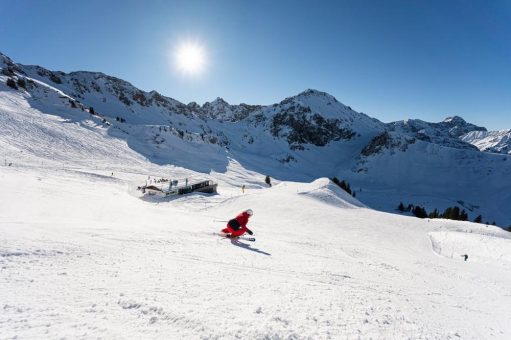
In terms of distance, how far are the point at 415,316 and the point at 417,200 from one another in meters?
115

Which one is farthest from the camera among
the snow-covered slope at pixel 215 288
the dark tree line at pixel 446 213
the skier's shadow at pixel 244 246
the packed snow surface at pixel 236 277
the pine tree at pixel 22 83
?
the pine tree at pixel 22 83

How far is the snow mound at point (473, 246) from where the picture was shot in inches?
869

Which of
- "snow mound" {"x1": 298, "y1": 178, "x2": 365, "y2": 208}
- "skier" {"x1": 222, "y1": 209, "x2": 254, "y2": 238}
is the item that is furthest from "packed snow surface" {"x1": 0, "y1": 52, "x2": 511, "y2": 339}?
"snow mound" {"x1": 298, "y1": 178, "x2": 365, "y2": 208}

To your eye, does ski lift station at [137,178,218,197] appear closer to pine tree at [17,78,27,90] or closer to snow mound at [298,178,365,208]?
snow mound at [298,178,365,208]

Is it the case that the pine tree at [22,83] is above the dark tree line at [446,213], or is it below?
above

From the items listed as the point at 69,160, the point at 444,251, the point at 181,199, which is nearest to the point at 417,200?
the point at 444,251

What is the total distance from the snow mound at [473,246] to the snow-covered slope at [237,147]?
4933 cm

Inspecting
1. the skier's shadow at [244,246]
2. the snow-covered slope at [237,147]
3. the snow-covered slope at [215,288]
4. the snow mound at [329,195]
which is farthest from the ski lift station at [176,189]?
the skier's shadow at [244,246]

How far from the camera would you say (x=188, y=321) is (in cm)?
535

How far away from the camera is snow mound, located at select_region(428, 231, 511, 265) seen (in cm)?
2206

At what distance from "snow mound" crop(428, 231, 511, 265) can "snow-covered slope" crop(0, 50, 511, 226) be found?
4933 centimetres

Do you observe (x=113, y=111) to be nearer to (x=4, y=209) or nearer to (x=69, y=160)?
(x=69, y=160)

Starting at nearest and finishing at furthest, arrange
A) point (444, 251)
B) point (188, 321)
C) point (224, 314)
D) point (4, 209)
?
point (188, 321), point (224, 314), point (4, 209), point (444, 251)

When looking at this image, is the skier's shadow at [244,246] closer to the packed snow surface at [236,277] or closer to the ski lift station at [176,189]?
the packed snow surface at [236,277]
